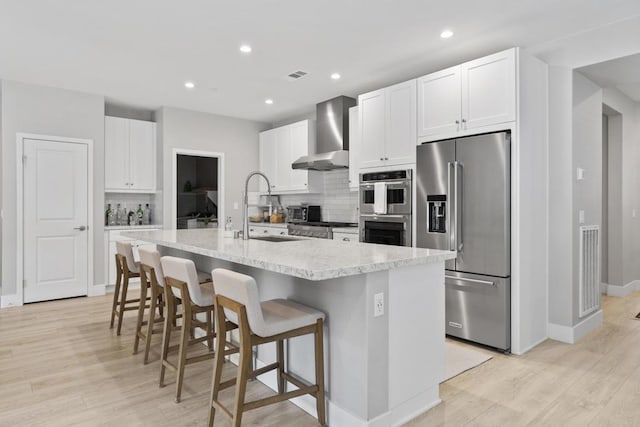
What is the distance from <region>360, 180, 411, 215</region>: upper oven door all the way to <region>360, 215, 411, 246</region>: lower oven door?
6 centimetres

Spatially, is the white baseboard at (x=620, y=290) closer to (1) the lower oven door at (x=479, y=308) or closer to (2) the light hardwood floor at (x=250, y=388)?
(2) the light hardwood floor at (x=250, y=388)

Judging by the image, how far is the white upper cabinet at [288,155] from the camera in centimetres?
596

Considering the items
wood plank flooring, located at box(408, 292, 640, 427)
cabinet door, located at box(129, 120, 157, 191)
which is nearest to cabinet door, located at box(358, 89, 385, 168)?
wood plank flooring, located at box(408, 292, 640, 427)

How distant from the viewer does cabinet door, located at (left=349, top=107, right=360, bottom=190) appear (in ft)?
16.6

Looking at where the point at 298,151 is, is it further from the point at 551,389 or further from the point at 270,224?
the point at 551,389

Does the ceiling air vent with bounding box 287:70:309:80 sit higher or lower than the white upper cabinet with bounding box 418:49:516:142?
higher

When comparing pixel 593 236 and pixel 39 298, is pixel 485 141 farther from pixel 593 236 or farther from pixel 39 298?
pixel 39 298

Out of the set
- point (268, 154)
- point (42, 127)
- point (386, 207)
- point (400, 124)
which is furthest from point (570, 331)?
point (42, 127)

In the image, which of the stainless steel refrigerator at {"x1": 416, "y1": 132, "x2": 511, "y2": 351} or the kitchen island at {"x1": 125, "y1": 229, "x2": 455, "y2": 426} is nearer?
the kitchen island at {"x1": 125, "y1": 229, "x2": 455, "y2": 426}

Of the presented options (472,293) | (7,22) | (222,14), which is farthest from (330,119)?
(7,22)

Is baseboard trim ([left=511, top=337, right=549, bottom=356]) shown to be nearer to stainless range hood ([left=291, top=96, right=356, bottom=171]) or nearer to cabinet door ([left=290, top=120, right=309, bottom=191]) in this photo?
stainless range hood ([left=291, top=96, right=356, bottom=171])

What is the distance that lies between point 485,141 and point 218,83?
320 cm

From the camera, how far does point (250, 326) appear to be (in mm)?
1891

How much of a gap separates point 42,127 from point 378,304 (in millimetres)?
4983
